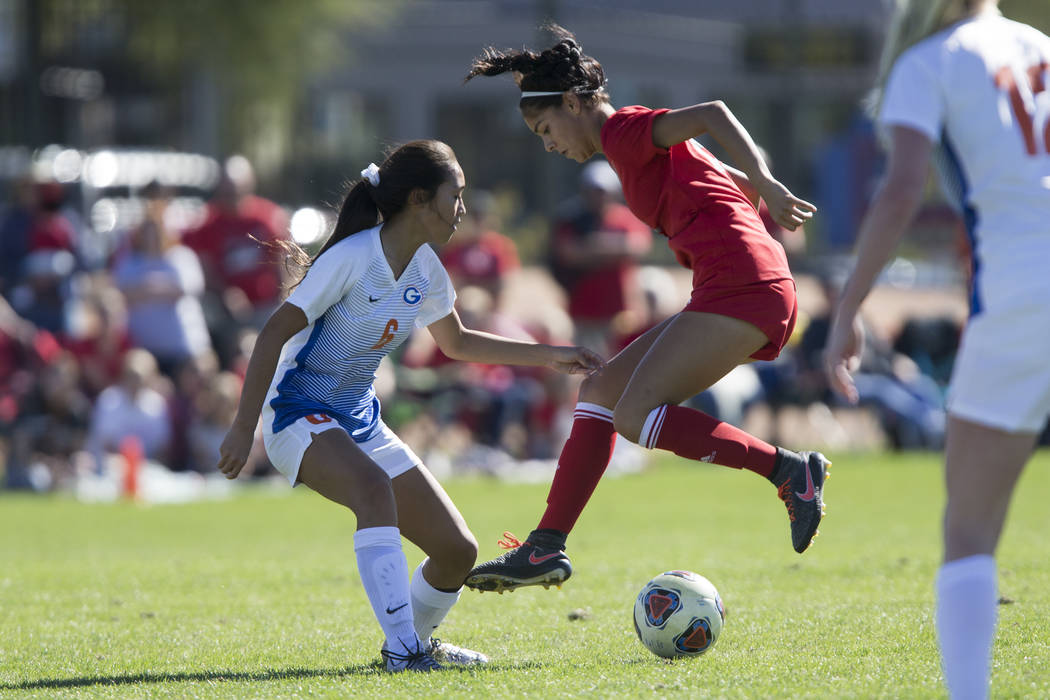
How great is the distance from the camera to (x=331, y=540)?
917 centimetres

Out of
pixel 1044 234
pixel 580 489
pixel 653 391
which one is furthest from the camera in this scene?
pixel 580 489

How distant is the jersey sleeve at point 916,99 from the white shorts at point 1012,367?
466mm

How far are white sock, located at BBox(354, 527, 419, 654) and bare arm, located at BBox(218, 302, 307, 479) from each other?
0.49 meters

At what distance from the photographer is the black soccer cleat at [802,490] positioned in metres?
4.78

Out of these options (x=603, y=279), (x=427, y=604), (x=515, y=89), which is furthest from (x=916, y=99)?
(x=515, y=89)

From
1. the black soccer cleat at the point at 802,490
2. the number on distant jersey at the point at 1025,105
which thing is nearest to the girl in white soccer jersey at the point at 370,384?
the black soccer cleat at the point at 802,490

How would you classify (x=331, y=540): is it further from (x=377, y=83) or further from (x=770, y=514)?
(x=377, y=83)

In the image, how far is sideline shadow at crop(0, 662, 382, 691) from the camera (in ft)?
14.5

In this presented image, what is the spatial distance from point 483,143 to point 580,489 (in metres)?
37.7

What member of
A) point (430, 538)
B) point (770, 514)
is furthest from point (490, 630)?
point (770, 514)

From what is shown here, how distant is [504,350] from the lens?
523cm

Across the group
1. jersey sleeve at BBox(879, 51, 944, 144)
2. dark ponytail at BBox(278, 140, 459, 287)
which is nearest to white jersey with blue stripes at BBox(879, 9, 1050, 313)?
jersey sleeve at BBox(879, 51, 944, 144)

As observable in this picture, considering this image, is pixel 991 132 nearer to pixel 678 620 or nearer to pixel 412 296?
pixel 678 620

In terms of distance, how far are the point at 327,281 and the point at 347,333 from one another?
0.25m
